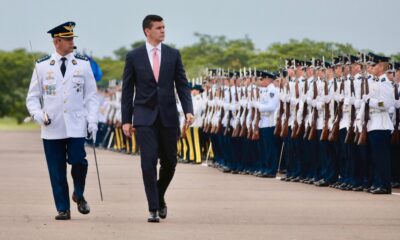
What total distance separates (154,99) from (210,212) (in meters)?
1.69

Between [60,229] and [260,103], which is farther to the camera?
[260,103]

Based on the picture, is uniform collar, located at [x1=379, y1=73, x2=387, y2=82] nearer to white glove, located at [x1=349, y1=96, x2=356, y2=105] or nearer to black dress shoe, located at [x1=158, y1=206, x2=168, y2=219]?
white glove, located at [x1=349, y1=96, x2=356, y2=105]

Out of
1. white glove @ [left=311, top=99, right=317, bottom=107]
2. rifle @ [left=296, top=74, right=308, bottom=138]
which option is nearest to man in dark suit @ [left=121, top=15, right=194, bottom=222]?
white glove @ [left=311, top=99, right=317, bottom=107]

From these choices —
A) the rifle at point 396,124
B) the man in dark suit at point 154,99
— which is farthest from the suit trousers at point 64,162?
the rifle at point 396,124

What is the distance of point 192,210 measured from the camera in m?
16.7

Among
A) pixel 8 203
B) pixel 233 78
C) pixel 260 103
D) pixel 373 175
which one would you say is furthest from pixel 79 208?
pixel 233 78

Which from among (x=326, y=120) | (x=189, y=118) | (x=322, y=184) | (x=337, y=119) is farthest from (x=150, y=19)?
(x=322, y=184)

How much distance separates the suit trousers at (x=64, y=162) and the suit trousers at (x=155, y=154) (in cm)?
70

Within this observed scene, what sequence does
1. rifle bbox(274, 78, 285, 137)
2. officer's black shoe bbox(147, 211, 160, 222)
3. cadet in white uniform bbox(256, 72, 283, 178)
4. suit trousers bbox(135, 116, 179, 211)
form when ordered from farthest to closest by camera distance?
1. cadet in white uniform bbox(256, 72, 283, 178)
2. rifle bbox(274, 78, 285, 137)
3. suit trousers bbox(135, 116, 179, 211)
4. officer's black shoe bbox(147, 211, 160, 222)

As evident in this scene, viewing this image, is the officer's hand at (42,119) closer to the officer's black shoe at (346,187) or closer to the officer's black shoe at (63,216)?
the officer's black shoe at (63,216)

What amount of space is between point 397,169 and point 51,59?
7580mm

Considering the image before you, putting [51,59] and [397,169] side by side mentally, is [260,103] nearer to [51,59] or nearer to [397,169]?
[397,169]

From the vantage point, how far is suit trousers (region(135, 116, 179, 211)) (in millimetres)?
15125

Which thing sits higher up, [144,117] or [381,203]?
[144,117]
